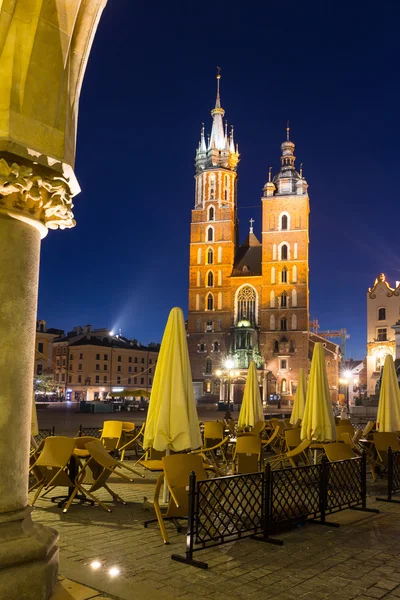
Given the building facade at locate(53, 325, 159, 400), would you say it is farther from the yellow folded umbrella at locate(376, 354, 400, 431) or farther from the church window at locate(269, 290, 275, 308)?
the yellow folded umbrella at locate(376, 354, 400, 431)

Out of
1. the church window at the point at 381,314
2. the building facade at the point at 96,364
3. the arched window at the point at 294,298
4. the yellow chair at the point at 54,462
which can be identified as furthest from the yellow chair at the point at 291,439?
the building facade at the point at 96,364

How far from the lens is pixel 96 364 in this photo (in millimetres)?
76250

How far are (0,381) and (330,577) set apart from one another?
339 cm

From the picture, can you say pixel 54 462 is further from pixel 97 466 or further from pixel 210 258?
pixel 210 258

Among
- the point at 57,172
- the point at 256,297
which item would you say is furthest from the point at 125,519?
the point at 256,297

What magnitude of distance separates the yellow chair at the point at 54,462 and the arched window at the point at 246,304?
60.3m

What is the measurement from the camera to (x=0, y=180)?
139 inches

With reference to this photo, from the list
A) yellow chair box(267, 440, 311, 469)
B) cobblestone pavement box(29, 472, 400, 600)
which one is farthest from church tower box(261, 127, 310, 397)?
cobblestone pavement box(29, 472, 400, 600)

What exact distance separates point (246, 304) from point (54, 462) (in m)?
61.3

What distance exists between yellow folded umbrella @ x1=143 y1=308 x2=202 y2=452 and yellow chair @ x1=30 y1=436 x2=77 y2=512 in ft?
3.39

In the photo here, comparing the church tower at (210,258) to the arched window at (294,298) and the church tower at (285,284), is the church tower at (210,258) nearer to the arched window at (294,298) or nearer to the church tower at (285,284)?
the church tower at (285,284)

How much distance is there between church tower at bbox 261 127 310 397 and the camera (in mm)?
64438

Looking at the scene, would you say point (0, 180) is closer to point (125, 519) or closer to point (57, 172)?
point (57, 172)

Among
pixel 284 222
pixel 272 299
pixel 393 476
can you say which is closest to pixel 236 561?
pixel 393 476
